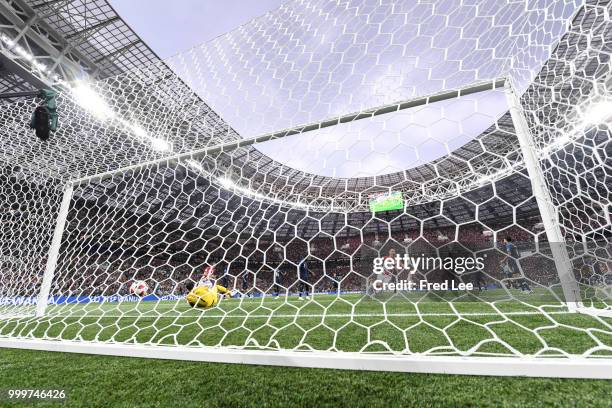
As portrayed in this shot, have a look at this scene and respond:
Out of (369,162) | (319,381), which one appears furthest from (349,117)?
(319,381)

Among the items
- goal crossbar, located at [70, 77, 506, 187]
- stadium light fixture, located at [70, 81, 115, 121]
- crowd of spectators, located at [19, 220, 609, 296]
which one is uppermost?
stadium light fixture, located at [70, 81, 115, 121]

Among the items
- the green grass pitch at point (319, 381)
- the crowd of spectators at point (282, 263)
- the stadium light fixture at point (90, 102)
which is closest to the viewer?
the green grass pitch at point (319, 381)

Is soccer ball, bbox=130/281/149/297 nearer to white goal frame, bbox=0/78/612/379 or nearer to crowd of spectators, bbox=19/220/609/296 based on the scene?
crowd of spectators, bbox=19/220/609/296

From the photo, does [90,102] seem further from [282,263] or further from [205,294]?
[282,263]

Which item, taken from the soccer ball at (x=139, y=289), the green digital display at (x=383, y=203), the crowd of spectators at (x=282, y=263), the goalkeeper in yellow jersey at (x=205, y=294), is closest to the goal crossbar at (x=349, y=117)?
the green digital display at (x=383, y=203)

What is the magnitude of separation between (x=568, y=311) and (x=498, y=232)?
1.03m

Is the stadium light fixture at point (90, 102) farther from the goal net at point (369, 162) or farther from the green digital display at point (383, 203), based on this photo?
→ the green digital display at point (383, 203)

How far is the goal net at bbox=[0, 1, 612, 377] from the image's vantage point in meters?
1.78

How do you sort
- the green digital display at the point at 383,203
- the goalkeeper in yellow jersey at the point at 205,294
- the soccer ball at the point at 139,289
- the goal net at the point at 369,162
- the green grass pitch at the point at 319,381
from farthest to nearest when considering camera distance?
the soccer ball at the point at 139,289, the goalkeeper in yellow jersey at the point at 205,294, the green digital display at the point at 383,203, the goal net at the point at 369,162, the green grass pitch at the point at 319,381

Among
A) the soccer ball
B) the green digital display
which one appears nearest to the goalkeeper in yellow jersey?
the soccer ball

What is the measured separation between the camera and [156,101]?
519cm

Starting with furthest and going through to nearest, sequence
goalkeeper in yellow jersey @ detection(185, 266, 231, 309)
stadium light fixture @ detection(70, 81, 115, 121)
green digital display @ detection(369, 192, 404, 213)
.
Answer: stadium light fixture @ detection(70, 81, 115, 121)
goalkeeper in yellow jersey @ detection(185, 266, 231, 309)
green digital display @ detection(369, 192, 404, 213)

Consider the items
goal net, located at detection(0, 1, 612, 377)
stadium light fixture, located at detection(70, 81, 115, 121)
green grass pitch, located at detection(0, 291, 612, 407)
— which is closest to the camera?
green grass pitch, located at detection(0, 291, 612, 407)

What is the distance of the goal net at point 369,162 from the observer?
178cm
